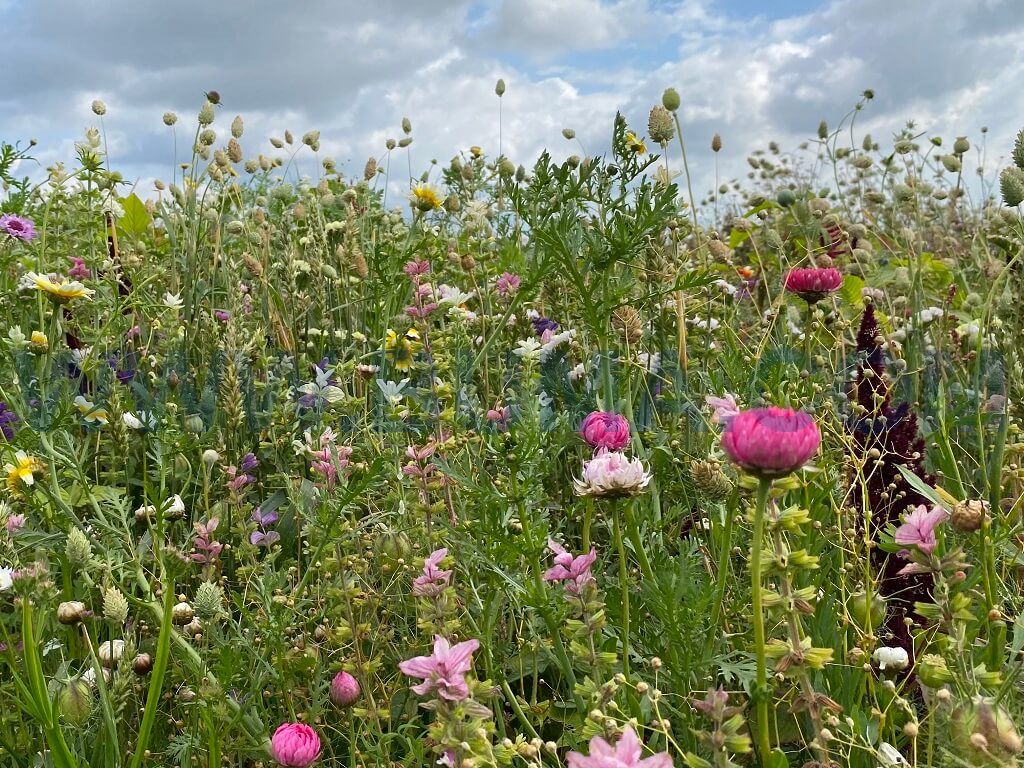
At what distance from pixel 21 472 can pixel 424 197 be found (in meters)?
1.95

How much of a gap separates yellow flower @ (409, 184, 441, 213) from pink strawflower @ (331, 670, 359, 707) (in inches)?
93.4

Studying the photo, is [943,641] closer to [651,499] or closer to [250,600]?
[651,499]

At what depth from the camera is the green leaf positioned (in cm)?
448

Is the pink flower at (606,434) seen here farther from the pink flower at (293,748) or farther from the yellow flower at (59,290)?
the yellow flower at (59,290)

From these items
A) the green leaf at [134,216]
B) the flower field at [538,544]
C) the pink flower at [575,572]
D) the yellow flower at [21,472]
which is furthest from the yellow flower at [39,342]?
the green leaf at [134,216]

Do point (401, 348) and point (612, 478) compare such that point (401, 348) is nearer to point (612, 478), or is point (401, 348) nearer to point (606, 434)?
point (606, 434)

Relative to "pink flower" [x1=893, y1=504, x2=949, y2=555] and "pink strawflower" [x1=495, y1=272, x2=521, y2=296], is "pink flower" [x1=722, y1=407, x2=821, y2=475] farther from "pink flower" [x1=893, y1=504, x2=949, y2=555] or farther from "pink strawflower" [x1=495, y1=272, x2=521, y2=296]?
"pink strawflower" [x1=495, y1=272, x2=521, y2=296]

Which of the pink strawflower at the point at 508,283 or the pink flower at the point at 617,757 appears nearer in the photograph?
the pink flower at the point at 617,757

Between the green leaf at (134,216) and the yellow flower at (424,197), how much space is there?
5.97ft

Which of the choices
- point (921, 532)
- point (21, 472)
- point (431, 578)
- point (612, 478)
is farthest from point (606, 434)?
point (21, 472)

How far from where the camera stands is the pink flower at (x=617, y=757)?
697mm

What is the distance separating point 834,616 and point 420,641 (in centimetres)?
72

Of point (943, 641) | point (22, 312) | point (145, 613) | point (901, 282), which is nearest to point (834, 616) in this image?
point (943, 641)

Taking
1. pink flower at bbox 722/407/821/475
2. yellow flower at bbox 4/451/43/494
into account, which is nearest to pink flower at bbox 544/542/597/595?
pink flower at bbox 722/407/821/475
